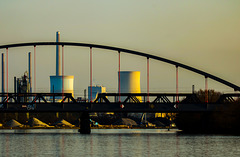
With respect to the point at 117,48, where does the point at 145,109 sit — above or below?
below

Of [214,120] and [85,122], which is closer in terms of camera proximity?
[214,120]

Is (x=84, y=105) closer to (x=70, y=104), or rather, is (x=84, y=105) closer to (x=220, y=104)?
(x=70, y=104)

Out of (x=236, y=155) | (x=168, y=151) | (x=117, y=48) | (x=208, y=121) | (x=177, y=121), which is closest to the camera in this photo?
(x=236, y=155)

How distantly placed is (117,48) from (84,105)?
14948 millimetres

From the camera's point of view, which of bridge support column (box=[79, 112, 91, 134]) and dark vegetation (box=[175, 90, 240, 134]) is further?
bridge support column (box=[79, 112, 91, 134])

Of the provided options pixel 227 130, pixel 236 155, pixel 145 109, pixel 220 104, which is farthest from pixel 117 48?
pixel 236 155

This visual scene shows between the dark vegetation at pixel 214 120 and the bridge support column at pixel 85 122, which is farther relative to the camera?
the bridge support column at pixel 85 122

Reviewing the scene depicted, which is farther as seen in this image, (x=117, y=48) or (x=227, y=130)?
(x=227, y=130)

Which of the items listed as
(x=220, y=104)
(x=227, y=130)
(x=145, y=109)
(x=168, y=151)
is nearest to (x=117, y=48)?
(x=145, y=109)

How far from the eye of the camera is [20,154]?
Answer: 77.1 meters

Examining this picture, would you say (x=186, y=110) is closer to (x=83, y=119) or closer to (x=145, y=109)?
(x=145, y=109)

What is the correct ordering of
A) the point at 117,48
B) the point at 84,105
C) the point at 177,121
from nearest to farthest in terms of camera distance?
the point at 117,48 → the point at 84,105 → the point at 177,121

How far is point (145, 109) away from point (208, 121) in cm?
1867

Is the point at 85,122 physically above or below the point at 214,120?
below
